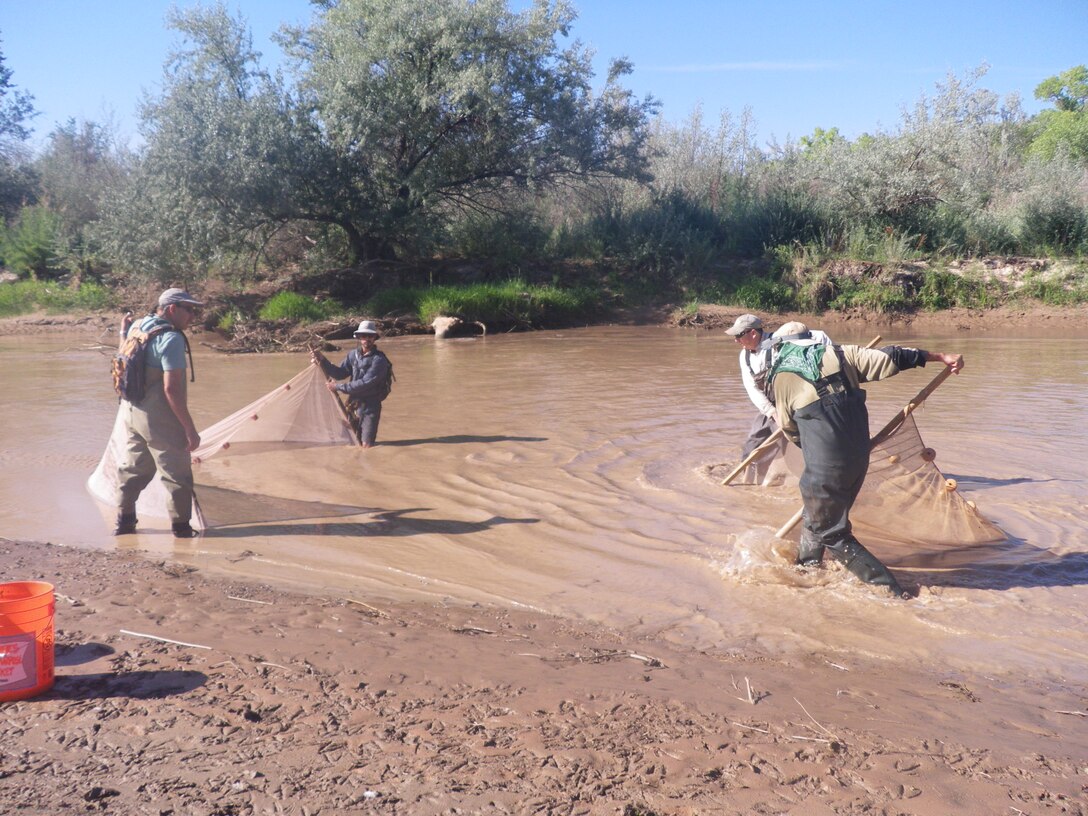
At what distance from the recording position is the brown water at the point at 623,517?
4.84m

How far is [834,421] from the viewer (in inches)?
196

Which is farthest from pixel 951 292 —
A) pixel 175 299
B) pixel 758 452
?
pixel 175 299

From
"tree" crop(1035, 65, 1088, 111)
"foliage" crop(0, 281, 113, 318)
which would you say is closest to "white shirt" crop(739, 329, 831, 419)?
"foliage" crop(0, 281, 113, 318)

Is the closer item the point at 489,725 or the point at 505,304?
the point at 489,725

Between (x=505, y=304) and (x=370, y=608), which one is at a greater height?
(x=505, y=304)

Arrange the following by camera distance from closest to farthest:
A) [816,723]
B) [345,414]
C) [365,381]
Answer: [816,723]
[365,381]
[345,414]

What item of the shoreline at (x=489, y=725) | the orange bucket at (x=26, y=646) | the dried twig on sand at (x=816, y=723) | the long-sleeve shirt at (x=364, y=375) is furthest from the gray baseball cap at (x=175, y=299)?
the dried twig on sand at (x=816, y=723)

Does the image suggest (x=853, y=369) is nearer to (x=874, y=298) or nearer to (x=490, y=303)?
(x=490, y=303)

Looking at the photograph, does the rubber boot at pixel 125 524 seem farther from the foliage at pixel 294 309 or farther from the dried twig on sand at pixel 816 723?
the foliage at pixel 294 309

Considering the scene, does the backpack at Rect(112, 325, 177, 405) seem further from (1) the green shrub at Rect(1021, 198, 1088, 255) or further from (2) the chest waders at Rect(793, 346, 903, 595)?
(1) the green shrub at Rect(1021, 198, 1088, 255)

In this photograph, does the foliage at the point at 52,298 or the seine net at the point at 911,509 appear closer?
the seine net at the point at 911,509

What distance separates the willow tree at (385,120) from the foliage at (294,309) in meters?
2.00

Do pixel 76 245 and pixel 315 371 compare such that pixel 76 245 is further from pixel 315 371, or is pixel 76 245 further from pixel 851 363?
pixel 851 363

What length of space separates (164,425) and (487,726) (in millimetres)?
3505
